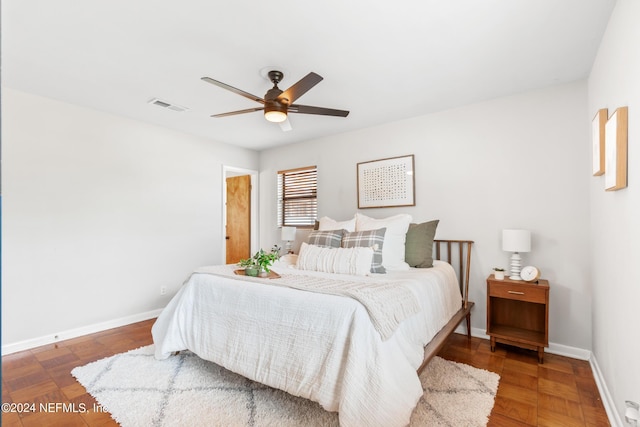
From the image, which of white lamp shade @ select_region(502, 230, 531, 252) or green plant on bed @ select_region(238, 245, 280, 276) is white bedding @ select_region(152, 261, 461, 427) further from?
white lamp shade @ select_region(502, 230, 531, 252)

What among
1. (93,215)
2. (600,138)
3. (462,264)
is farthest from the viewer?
(93,215)

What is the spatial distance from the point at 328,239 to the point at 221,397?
5.46 feet

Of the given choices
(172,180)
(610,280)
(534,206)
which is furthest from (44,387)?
(534,206)

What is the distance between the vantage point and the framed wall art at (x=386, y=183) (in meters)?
3.93

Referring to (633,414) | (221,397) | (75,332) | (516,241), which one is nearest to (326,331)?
(221,397)

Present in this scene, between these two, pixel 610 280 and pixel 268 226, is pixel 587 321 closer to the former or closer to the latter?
pixel 610 280

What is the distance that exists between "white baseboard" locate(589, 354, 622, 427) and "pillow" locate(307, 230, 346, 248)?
2.22 m

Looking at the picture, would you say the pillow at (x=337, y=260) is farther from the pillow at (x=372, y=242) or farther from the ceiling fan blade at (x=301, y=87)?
the ceiling fan blade at (x=301, y=87)

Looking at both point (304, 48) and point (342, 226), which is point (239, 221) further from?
point (304, 48)

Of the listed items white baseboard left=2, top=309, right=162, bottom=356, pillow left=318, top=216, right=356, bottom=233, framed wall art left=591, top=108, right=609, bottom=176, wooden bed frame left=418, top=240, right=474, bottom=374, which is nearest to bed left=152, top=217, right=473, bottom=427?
wooden bed frame left=418, top=240, right=474, bottom=374

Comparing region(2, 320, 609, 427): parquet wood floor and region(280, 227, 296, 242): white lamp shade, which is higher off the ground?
region(280, 227, 296, 242): white lamp shade

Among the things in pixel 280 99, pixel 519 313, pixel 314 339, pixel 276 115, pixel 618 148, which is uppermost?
pixel 280 99

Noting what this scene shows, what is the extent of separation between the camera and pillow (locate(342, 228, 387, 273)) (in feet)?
9.73

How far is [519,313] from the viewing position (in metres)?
3.20
